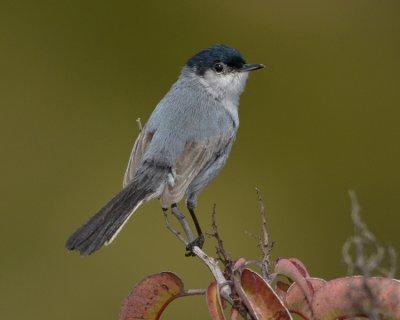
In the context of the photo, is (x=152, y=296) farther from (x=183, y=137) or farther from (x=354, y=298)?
(x=183, y=137)

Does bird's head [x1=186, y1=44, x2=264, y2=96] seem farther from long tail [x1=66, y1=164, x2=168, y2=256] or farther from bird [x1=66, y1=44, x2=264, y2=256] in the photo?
long tail [x1=66, y1=164, x2=168, y2=256]

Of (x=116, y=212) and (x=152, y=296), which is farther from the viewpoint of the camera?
(x=116, y=212)

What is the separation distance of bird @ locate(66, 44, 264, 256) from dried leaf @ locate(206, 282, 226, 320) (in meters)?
0.66

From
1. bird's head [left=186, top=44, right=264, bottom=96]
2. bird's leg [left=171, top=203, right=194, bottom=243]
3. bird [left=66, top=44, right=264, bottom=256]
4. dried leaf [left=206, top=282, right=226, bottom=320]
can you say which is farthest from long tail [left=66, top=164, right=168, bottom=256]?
dried leaf [left=206, top=282, right=226, bottom=320]

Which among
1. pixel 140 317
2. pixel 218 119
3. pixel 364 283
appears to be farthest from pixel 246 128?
pixel 364 283

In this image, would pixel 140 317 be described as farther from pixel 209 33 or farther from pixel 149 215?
pixel 209 33

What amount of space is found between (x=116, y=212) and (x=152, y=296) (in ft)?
2.04

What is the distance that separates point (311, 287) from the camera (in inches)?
38.6

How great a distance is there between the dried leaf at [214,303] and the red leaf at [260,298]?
3 cm

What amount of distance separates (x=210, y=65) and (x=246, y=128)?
0.48m

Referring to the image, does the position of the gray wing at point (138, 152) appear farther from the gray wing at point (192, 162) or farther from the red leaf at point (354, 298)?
the red leaf at point (354, 298)

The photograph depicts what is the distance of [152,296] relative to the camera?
1.07 m

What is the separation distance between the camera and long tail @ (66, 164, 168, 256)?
154cm

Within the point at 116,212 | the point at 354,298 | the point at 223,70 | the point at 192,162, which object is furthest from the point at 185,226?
the point at 223,70
